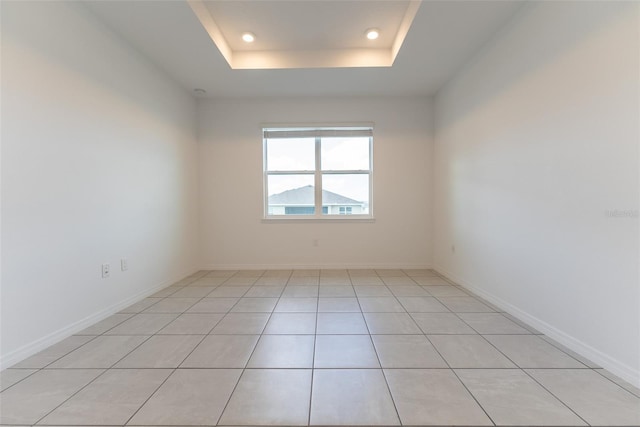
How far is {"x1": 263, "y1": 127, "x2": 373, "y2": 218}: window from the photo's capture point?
156 inches

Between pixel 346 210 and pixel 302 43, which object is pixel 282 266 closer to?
pixel 346 210

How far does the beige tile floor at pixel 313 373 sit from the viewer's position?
1163 mm

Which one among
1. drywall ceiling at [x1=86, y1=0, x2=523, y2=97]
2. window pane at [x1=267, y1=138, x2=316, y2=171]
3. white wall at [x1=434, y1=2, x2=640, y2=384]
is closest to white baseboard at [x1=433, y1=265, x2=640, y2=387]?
white wall at [x1=434, y1=2, x2=640, y2=384]

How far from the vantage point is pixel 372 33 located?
2.66 metres

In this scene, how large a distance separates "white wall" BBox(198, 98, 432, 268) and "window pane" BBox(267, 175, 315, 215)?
203mm

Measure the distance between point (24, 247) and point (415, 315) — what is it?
111 inches

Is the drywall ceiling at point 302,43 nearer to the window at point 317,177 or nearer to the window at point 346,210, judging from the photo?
the window at point 317,177

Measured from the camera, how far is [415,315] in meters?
2.22

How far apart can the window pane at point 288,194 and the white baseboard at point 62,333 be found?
6.34 ft

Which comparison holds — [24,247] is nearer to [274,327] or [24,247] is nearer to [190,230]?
[274,327]

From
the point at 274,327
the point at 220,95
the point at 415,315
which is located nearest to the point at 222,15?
the point at 220,95

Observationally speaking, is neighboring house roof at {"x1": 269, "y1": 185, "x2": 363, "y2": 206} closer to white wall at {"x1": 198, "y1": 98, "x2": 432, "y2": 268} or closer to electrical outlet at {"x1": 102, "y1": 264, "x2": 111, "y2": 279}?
white wall at {"x1": 198, "y1": 98, "x2": 432, "y2": 268}

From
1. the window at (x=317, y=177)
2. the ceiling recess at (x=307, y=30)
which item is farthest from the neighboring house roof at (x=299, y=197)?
the ceiling recess at (x=307, y=30)

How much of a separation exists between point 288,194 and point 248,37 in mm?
2031
